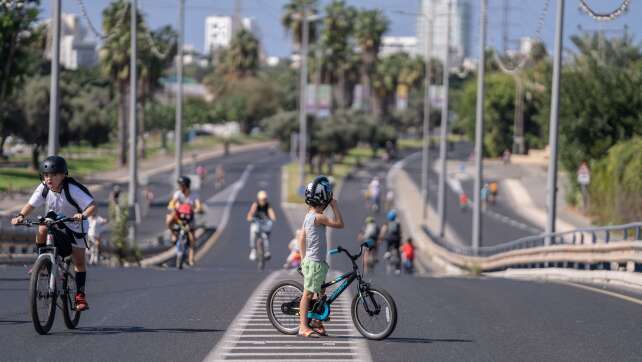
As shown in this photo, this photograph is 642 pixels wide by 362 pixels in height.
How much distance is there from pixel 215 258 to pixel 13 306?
32.4 meters

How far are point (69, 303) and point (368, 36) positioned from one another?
378 ft

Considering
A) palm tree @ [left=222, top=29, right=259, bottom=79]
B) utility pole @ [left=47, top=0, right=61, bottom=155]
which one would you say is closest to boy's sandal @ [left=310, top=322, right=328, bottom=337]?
utility pole @ [left=47, top=0, right=61, bottom=155]

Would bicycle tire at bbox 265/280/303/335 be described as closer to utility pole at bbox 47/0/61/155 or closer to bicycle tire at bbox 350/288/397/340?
bicycle tire at bbox 350/288/397/340

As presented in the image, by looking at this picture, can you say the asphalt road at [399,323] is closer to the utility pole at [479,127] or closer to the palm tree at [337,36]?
the utility pole at [479,127]

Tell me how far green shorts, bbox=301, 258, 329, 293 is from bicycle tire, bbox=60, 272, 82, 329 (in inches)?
88.6

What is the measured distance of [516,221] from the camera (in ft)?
230

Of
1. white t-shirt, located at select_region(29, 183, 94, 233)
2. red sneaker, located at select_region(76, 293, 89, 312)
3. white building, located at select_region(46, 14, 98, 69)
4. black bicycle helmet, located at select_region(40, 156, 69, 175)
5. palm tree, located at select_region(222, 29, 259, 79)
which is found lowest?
red sneaker, located at select_region(76, 293, 89, 312)

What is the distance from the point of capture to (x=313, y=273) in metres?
11.3

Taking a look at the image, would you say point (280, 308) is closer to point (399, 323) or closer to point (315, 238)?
point (315, 238)

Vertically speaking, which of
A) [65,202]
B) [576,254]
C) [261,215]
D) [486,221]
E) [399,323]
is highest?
[65,202]

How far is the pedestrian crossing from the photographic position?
10500 mm

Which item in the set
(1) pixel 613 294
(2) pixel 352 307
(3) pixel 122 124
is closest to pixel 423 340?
(2) pixel 352 307

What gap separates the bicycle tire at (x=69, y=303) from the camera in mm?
11547

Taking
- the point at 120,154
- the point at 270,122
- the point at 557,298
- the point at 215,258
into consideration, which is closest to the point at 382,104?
the point at 270,122
